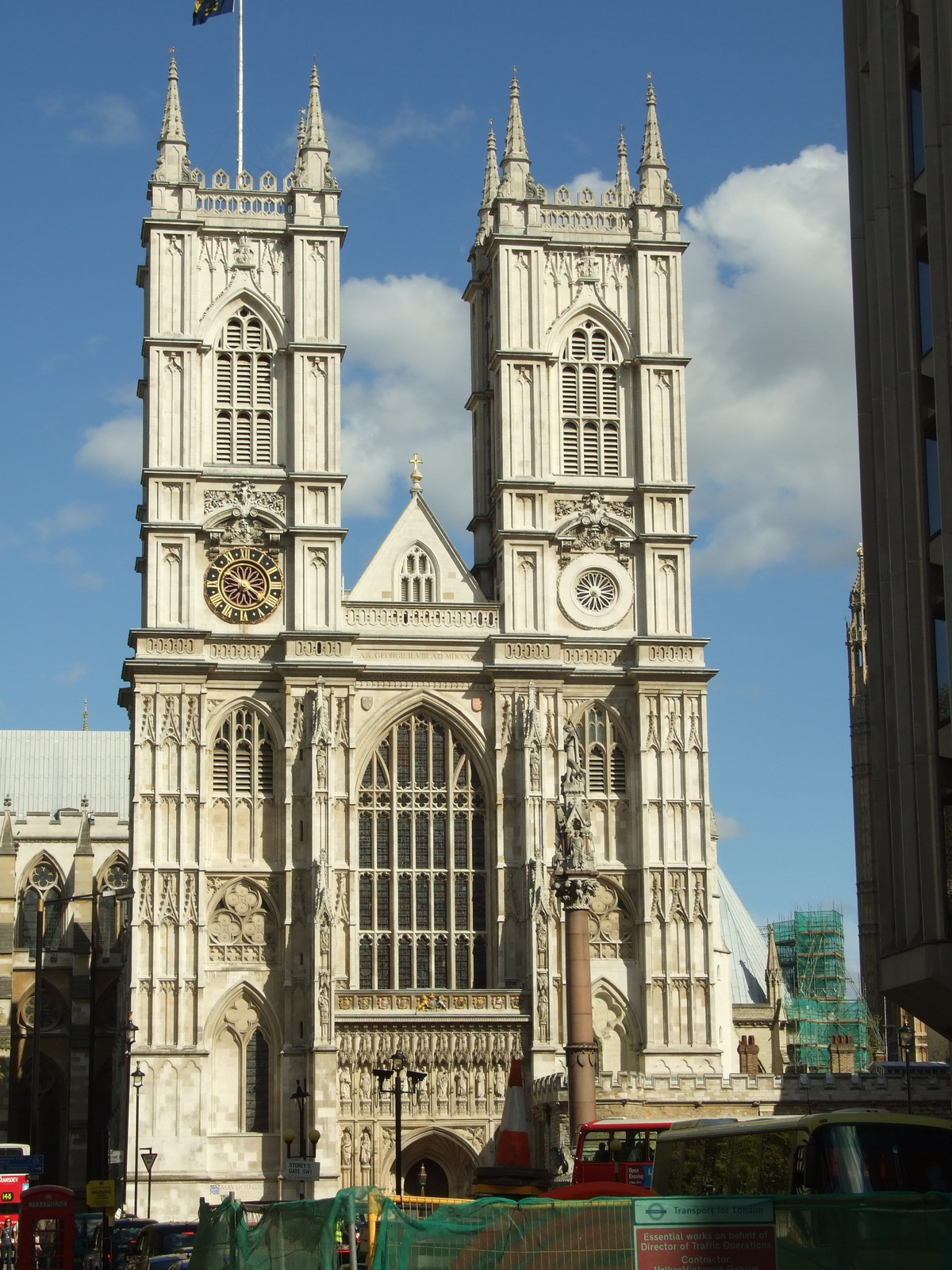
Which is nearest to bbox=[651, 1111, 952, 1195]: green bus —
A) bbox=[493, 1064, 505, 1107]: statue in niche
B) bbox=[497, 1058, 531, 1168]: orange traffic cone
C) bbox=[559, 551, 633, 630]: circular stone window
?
bbox=[497, 1058, 531, 1168]: orange traffic cone

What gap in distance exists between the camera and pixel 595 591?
5738 cm

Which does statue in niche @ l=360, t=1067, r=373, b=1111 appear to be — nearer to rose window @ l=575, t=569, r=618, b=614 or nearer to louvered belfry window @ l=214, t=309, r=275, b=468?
rose window @ l=575, t=569, r=618, b=614

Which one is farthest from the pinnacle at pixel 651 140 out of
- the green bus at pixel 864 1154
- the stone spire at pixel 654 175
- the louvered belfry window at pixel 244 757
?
the green bus at pixel 864 1154

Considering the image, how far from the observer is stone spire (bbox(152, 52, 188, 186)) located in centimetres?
5775

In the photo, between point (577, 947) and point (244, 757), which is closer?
point (577, 947)

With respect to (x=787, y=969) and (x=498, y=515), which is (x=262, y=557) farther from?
(x=787, y=969)

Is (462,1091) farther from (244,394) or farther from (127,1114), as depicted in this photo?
(244,394)

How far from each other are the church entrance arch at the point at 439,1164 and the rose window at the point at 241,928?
6.04 m

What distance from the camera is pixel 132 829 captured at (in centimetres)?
5347

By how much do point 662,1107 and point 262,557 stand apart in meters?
18.0

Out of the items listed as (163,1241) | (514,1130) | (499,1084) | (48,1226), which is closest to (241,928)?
(499,1084)

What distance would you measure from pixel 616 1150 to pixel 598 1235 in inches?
804

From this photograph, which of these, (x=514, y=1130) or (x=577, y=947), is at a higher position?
(x=577, y=947)

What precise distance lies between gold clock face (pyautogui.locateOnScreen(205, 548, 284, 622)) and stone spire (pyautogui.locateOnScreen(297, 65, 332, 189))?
10.7 meters
